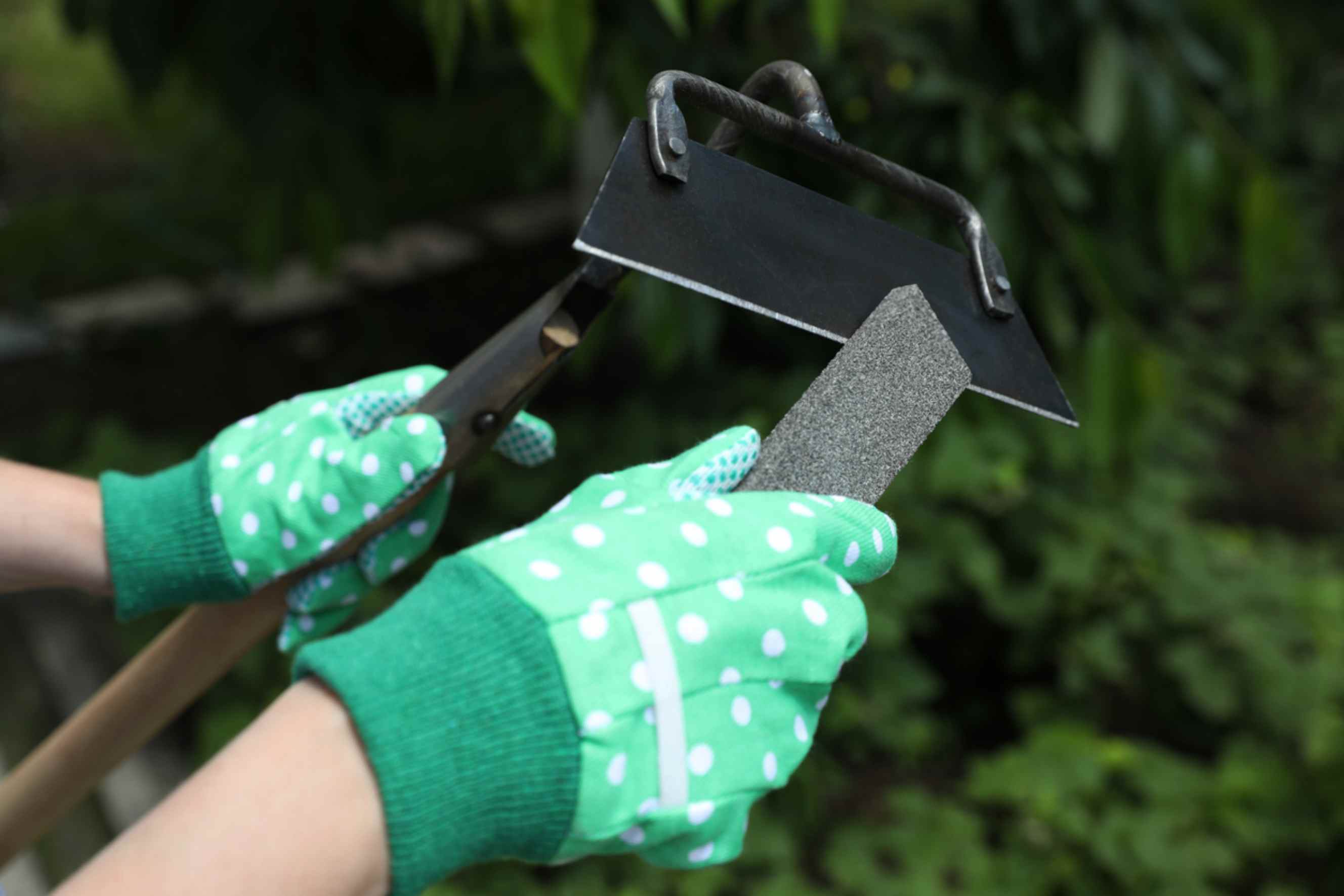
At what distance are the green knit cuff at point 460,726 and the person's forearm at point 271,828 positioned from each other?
1 centimetres

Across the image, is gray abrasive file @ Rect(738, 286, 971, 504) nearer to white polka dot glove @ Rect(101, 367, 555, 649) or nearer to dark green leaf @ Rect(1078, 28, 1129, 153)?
white polka dot glove @ Rect(101, 367, 555, 649)

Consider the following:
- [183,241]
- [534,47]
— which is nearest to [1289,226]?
[534,47]

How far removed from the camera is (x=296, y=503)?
79cm

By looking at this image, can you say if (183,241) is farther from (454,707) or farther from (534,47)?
(454,707)

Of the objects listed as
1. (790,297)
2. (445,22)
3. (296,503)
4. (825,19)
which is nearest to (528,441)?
(296,503)

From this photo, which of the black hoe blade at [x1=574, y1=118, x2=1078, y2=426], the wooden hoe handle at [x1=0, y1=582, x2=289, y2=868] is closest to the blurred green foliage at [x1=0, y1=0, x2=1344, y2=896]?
the black hoe blade at [x1=574, y1=118, x2=1078, y2=426]

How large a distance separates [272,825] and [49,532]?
0.47 m

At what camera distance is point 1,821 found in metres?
0.80

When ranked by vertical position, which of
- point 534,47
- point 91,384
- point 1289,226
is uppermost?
point 534,47

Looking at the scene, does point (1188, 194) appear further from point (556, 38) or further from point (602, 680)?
point (602, 680)

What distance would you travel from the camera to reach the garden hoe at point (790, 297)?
576mm

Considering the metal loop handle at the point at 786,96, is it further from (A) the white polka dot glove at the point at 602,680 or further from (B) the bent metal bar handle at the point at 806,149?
(A) the white polka dot glove at the point at 602,680

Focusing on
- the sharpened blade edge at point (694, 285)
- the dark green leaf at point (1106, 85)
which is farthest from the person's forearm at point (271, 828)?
the dark green leaf at point (1106, 85)

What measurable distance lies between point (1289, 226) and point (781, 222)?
1.28 meters
